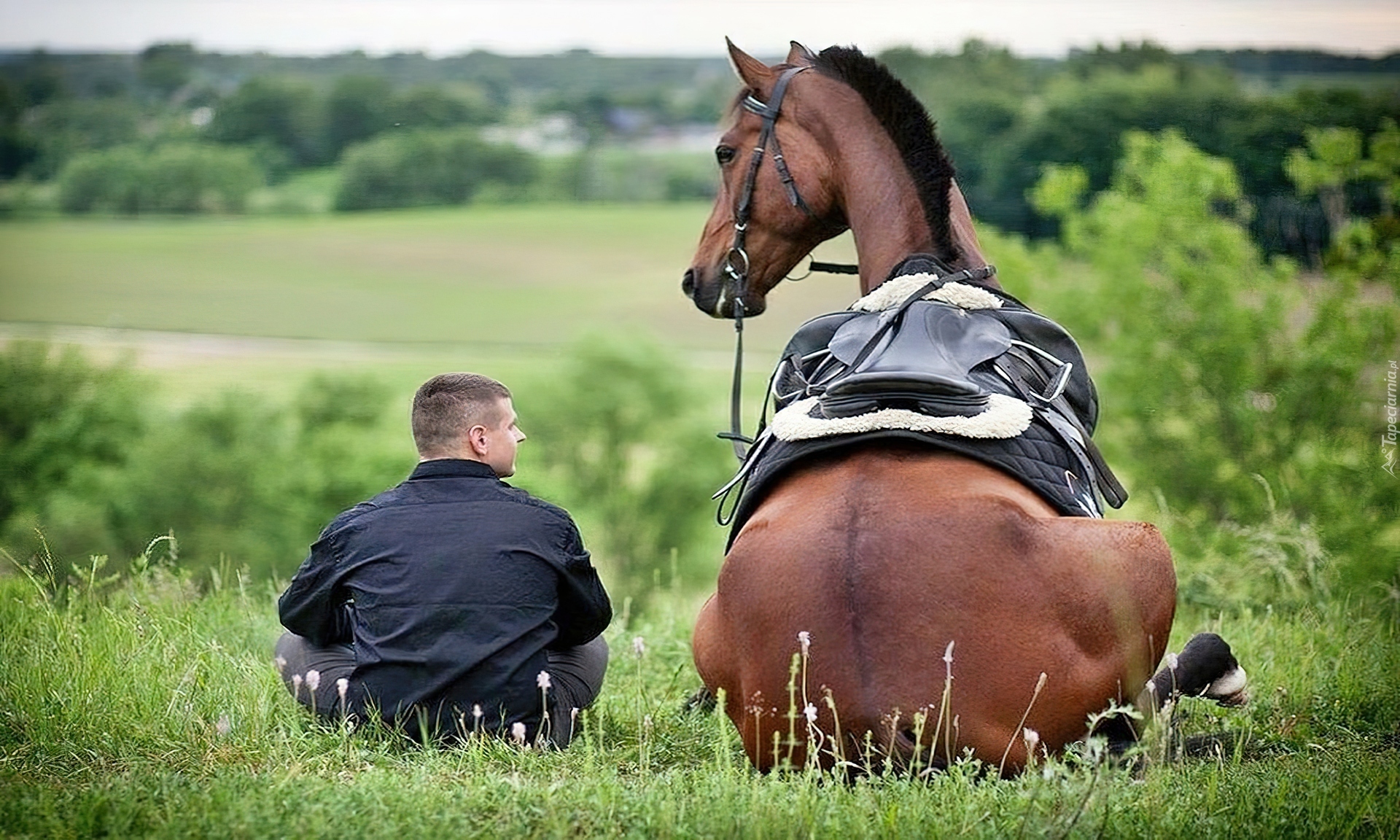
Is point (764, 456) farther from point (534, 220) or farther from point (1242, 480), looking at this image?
point (534, 220)

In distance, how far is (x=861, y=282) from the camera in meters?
5.57

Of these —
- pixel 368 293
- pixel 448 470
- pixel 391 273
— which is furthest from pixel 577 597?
pixel 391 273

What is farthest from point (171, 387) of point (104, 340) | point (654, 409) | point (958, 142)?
point (958, 142)

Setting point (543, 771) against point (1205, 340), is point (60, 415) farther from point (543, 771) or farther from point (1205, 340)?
point (543, 771)

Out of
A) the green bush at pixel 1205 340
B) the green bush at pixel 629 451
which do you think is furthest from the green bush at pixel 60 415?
the green bush at pixel 1205 340

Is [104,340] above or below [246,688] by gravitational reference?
below

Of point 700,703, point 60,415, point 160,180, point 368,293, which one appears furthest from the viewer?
point 368,293

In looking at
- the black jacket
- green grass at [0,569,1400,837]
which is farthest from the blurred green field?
the black jacket

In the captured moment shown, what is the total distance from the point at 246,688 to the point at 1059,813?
2778 millimetres

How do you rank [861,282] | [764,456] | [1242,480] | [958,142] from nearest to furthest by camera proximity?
[764,456] → [861,282] → [1242,480] → [958,142]

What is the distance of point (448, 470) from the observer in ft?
15.8

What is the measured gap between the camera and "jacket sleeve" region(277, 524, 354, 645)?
4723 millimetres

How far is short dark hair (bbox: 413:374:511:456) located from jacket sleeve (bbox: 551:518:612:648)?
0.47 meters

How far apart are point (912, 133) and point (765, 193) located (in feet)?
2.31
